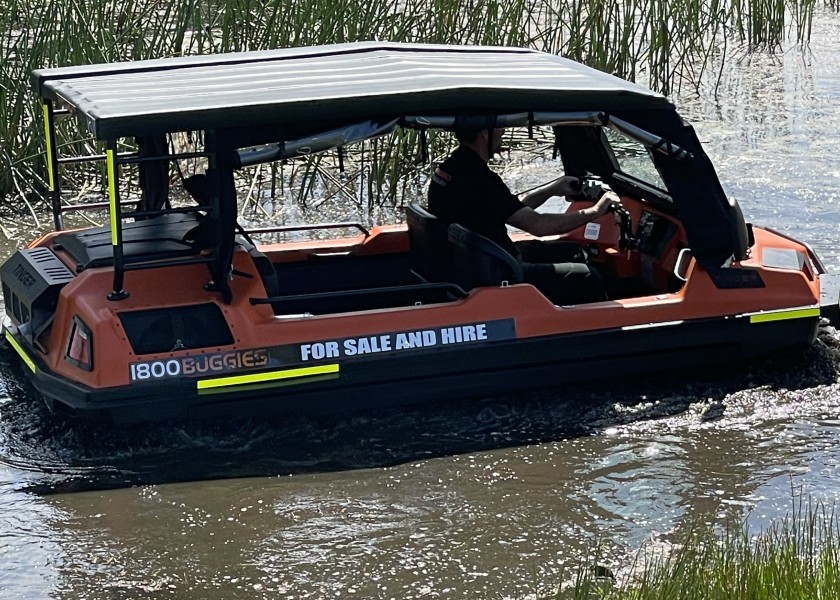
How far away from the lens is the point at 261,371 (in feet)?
18.6

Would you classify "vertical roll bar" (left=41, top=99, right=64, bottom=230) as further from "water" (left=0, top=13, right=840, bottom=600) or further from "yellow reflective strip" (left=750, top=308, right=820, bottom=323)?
"yellow reflective strip" (left=750, top=308, right=820, bottom=323)

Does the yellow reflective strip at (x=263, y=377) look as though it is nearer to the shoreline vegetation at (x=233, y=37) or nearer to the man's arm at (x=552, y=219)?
the man's arm at (x=552, y=219)

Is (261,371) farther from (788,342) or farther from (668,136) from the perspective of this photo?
(788,342)

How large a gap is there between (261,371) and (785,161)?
20.6 ft

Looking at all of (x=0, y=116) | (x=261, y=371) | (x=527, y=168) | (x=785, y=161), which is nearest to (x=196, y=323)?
(x=261, y=371)

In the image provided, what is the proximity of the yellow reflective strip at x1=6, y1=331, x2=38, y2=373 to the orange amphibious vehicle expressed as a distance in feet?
0.04

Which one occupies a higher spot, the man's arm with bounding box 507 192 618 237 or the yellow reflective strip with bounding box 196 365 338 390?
the man's arm with bounding box 507 192 618 237

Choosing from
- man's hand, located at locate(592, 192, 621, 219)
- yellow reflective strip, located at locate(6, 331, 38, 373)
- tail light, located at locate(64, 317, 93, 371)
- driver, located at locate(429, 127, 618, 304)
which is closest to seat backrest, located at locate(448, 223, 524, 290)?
driver, located at locate(429, 127, 618, 304)

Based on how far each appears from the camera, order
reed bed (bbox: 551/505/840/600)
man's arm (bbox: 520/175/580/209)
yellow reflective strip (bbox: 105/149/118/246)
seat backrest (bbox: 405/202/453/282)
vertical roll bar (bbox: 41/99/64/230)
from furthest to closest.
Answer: man's arm (bbox: 520/175/580/209)
seat backrest (bbox: 405/202/453/282)
vertical roll bar (bbox: 41/99/64/230)
yellow reflective strip (bbox: 105/149/118/246)
reed bed (bbox: 551/505/840/600)

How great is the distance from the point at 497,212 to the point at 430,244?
1.22 feet

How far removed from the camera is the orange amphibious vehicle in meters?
5.52

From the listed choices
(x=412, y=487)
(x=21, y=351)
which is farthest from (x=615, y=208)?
(x=21, y=351)

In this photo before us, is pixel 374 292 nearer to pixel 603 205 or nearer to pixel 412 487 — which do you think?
pixel 412 487

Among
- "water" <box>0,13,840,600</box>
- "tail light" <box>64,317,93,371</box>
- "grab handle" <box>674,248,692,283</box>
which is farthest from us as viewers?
"grab handle" <box>674,248,692,283</box>
